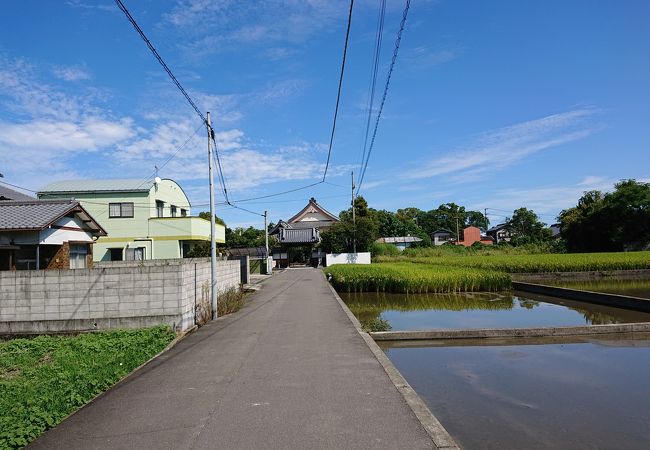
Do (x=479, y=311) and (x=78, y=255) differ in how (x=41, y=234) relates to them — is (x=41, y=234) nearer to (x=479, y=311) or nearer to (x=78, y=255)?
(x=78, y=255)

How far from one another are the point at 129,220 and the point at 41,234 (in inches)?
427

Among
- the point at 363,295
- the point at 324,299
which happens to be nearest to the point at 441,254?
the point at 363,295

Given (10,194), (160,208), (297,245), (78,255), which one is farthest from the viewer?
(297,245)

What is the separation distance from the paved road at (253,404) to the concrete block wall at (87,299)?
1.94m

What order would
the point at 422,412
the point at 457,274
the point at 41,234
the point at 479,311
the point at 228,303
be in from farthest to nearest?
the point at 457,274 → the point at 479,311 → the point at 41,234 → the point at 228,303 → the point at 422,412

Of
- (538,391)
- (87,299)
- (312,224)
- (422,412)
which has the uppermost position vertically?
(312,224)

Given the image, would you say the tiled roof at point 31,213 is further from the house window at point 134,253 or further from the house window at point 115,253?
the house window at point 115,253

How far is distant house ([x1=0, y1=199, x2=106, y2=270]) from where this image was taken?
14133 mm

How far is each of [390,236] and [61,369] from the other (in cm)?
5771

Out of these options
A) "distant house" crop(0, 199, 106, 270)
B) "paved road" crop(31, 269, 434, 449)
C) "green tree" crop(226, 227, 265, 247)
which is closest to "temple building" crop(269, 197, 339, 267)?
"green tree" crop(226, 227, 265, 247)

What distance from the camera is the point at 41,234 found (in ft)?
47.7

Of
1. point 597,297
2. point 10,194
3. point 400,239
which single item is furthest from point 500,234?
point 10,194

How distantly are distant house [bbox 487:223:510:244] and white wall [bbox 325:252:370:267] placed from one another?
52266 mm

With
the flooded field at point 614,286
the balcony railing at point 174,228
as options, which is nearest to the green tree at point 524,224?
the flooded field at point 614,286
